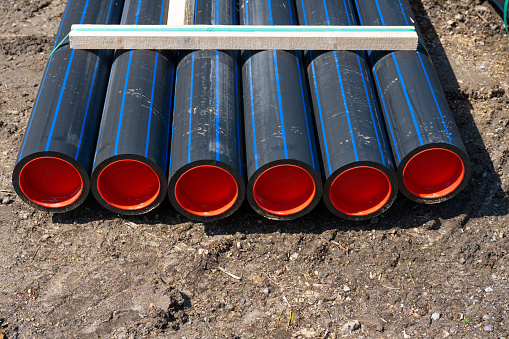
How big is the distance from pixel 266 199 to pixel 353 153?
1205 mm

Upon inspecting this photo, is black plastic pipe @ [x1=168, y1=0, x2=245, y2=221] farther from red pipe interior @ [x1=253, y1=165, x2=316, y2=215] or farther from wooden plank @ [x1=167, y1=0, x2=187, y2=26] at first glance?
wooden plank @ [x1=167, y1=0, x2=187, y2=26]

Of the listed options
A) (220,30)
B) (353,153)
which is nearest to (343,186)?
(353,153)

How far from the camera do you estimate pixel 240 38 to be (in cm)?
720

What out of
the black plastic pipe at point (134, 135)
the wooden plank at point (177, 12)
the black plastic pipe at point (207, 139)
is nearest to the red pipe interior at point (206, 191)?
the black plastic pipe at point (207, 139)

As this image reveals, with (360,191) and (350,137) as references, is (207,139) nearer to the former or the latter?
(350,137)

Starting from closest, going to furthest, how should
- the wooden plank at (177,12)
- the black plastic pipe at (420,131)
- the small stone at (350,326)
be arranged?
the small stone at (350,326) < the black plastic pipe at (420,131) < the wooden plank at (177,12)

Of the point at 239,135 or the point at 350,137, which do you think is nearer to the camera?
the point at 350,137

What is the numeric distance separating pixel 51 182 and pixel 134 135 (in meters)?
1.22

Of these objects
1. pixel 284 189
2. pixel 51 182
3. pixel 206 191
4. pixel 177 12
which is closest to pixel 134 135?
pixel 206 191

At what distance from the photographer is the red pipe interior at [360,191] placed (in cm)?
635

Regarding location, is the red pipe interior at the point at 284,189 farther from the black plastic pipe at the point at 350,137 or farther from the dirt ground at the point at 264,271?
the dirt ground at the point at 264,271

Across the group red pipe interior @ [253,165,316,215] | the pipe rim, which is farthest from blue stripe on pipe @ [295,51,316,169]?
the pipe rim

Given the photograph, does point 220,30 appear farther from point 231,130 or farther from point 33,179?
point 33,179

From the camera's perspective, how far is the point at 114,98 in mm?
6738
